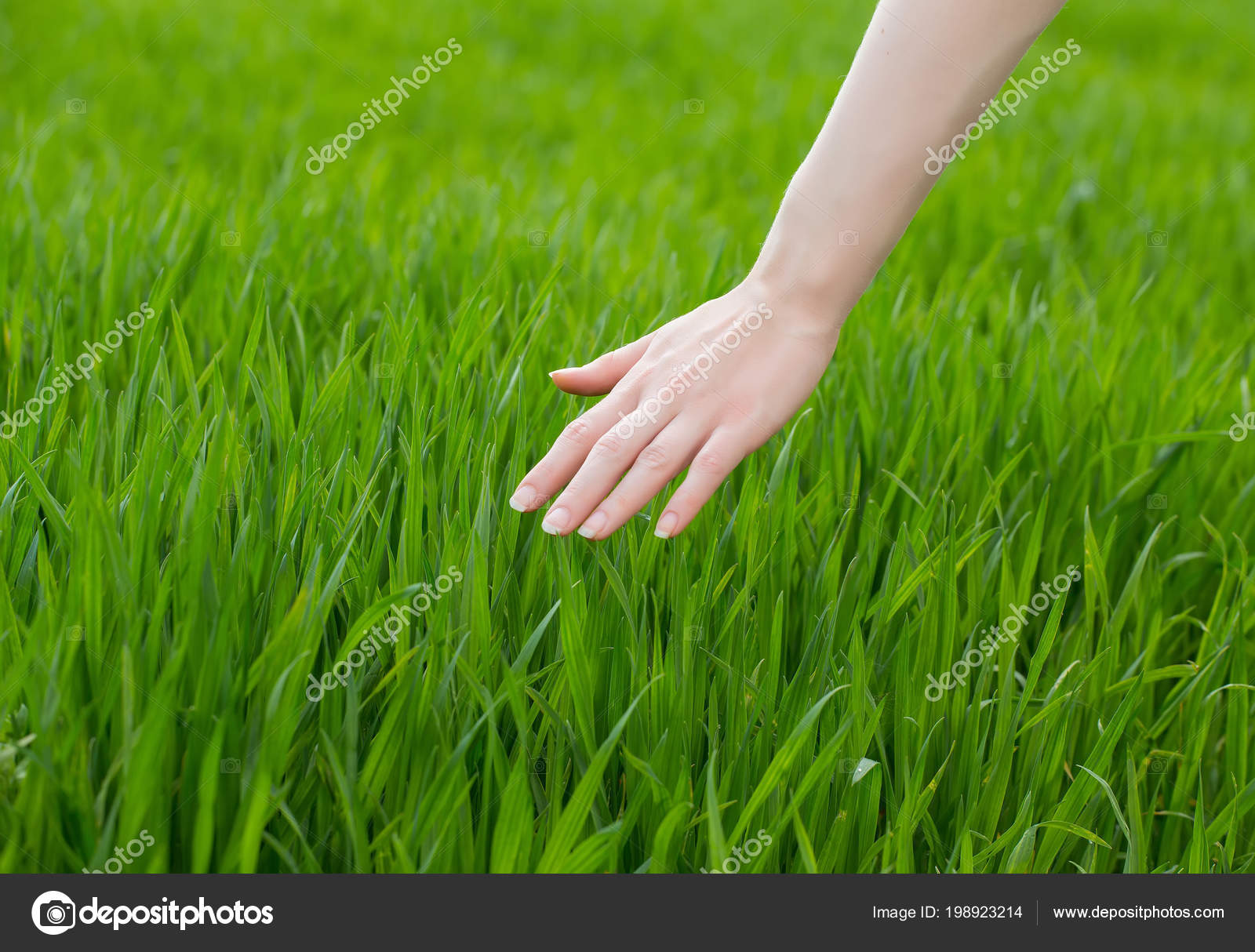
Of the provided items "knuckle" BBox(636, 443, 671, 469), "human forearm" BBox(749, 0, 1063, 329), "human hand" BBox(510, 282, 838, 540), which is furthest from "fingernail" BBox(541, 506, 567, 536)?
"human forearm" BBox(749, 0, 1063, 329)

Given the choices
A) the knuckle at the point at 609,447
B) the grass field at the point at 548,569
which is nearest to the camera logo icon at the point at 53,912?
the grass field at the point at 548,569

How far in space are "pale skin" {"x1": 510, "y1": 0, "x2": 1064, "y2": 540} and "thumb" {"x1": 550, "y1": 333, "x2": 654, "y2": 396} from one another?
55mm

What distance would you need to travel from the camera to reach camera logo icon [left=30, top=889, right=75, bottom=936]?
873 mm

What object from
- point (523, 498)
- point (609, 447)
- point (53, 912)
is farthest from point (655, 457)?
point (53, 912)

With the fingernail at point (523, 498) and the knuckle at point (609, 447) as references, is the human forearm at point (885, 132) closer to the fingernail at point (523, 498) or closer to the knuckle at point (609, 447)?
the knuckle at point (609, 447)

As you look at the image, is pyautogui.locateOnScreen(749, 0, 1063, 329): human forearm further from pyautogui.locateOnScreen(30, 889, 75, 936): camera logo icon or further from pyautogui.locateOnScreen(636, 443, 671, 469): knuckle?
pyautogui.locateOnScreen(30, 889, 75, 936): camera logo icon

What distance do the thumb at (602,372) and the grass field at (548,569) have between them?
0.37 ft

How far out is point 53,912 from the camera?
2.87 feet

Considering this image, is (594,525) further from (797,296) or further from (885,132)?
(885,132)

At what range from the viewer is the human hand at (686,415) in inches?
47.9

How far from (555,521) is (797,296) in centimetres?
44

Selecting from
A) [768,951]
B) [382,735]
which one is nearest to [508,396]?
[382,735]

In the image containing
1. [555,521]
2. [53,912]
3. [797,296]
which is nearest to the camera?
[53,912]

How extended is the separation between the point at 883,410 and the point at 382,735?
1.22m
